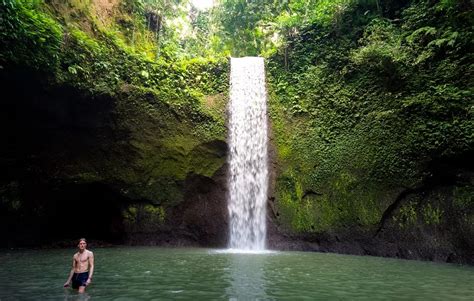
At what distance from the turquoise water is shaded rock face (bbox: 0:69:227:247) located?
151 inches

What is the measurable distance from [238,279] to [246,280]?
0.50 ft

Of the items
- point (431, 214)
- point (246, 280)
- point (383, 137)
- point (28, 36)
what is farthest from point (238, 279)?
point (28, 36)

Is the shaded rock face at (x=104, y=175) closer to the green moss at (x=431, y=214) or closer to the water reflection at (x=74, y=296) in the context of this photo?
the green moss at (x=431, y=214)

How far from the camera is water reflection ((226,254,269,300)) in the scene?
4.93 metres

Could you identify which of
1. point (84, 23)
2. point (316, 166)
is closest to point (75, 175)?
point (84, 23)

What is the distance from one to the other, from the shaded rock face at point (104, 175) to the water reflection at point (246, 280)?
495 cm

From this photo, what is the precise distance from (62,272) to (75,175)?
603 cm

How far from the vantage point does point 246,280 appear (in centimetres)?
600

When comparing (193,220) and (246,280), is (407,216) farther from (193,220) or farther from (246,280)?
(193,220)

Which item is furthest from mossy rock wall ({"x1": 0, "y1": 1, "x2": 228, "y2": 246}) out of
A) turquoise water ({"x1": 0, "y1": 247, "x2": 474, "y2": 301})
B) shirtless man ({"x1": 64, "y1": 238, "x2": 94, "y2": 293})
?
shirtless man ({"x1": 64, "y1": 238, "x2": 94, "y2": 293})

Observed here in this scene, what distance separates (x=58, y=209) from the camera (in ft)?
42.4

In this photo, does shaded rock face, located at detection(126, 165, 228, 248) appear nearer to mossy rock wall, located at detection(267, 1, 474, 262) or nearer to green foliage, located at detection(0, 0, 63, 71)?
mossy rock wall, located at detection(267, 1, 474, 262)

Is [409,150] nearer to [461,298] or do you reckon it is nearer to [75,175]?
[461,298]

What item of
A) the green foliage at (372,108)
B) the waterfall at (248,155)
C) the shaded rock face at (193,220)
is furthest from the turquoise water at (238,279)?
the shaded rock face at (193,220)
